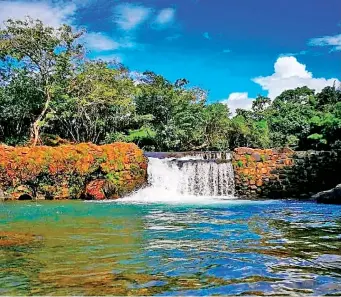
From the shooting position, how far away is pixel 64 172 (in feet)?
50.6

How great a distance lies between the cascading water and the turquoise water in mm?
8787

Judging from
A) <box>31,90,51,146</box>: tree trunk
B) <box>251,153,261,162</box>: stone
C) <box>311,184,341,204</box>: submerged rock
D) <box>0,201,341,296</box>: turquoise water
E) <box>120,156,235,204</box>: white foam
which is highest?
<box>31,90,51,146</box>: tree trunk

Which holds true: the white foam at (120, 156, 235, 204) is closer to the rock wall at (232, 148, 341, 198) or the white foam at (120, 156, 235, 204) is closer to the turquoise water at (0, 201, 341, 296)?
the rock wall at (232, 148, 341, 198)

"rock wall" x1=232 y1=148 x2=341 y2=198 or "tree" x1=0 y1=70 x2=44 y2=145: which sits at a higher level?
"tree" x1=0 y1=70 x2=44 y2=145

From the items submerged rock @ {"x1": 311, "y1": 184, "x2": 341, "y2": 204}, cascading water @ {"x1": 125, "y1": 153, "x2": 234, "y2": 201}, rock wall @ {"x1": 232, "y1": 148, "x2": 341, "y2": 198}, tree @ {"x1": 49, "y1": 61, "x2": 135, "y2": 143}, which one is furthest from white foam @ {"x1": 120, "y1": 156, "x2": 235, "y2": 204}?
tree @ {"x1": 49, "y1": 61, "x2": 135, "y2": 143}

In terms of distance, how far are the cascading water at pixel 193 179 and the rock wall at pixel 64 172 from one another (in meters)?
1.05

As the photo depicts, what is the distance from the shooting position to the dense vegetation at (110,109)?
20.5 metres

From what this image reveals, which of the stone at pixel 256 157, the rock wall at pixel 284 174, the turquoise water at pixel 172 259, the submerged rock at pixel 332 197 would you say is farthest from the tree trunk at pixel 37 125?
the turquoise water at pixel 172 259

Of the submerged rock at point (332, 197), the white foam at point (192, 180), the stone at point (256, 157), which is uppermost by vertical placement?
the stone at point (256, 157)

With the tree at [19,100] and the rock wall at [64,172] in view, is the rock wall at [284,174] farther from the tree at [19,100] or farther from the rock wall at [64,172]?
the tree at [19,100]

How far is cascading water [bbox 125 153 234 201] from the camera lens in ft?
52.5

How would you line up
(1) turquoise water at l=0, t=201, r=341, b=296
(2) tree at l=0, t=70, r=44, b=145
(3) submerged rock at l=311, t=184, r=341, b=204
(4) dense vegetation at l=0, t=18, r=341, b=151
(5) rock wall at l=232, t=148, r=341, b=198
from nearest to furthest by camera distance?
(1) turquoise water at l=0, t=201, r=341, b=296 → (3) submerged rock at l=311, t=184, r=341, b=204 → (5) rock wall at l=232, t=148, r=341, b=198 → (4) dense vegetation at l=0, t=18, r=341, b=151 → (2) tree at l=0, t=70, r=44, b=145

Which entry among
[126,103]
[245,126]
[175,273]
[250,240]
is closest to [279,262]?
[175,273]

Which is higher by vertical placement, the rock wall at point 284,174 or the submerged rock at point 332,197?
the rock wall at point 284,174
